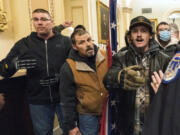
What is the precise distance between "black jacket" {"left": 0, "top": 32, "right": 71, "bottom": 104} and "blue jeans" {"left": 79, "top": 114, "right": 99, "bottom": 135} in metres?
0.46

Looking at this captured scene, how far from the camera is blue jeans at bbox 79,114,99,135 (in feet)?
5.40

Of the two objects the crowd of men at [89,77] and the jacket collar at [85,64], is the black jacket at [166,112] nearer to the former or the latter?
the crowd of men at [89,77]

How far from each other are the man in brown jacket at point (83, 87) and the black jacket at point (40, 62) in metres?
0.34

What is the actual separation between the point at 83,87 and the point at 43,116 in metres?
0.72

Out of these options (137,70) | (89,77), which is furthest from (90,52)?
(137,70)

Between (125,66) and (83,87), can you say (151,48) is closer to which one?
(125,66)

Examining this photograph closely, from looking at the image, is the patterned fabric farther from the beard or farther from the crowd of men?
the beard

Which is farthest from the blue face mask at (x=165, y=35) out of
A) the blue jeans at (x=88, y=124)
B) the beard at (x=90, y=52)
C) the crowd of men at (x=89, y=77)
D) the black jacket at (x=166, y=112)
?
the black jacket at (x=166, y=112)

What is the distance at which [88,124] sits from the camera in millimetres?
1649

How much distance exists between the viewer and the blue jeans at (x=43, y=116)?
2.00m

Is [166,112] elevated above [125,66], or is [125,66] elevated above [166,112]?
[125,66]

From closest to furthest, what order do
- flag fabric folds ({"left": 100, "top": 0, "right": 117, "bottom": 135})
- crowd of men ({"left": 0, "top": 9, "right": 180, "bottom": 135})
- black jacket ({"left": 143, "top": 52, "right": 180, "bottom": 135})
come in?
black jacket ({"left": 143, "top": 52, "right": 180, "bottom": 135}) < crowd of men ({"left": 0, "top": 9, "right": 180, "bottom": 135}) < flag fabric folds ({"left": 100, "top": 0, "right": 117, "bottom": 135})

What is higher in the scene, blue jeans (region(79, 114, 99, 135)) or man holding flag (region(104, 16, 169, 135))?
man holding flag (region(104, 16, 169, 135))

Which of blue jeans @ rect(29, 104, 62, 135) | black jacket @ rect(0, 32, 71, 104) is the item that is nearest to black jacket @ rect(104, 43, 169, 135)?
black jacket @ rect(0, 32, 71, 104)
